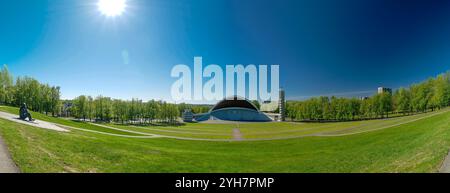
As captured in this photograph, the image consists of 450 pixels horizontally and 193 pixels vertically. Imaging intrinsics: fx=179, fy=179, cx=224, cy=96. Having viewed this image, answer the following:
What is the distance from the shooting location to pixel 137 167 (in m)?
5.20

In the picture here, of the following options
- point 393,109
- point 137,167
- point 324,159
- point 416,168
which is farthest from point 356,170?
point 393,109

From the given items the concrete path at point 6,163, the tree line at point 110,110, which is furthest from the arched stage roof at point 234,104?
the concrete path at point 6,163

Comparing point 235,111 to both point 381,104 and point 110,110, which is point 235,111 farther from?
point 381,104

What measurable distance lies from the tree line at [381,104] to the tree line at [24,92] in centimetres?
3653

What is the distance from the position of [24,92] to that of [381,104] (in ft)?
128

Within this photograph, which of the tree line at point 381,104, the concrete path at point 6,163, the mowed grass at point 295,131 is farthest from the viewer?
the tree line at point 381,104

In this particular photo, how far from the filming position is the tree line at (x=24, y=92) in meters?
18.5

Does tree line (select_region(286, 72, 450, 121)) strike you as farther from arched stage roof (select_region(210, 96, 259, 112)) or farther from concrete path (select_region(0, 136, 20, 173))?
concrete path (select_region(0, 136, 20, 173))

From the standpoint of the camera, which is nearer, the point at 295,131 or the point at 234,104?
the point at 295,131

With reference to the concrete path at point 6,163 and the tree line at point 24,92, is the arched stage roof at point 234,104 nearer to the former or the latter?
the tree line at point 24,92

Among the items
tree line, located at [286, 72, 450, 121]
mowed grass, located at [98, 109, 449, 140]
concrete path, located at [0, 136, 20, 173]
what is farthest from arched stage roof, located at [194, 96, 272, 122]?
concrete path, located at [0, 136, 20, 173]

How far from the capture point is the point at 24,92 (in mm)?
19469

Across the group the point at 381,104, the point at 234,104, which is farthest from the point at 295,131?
the point at 234,104
